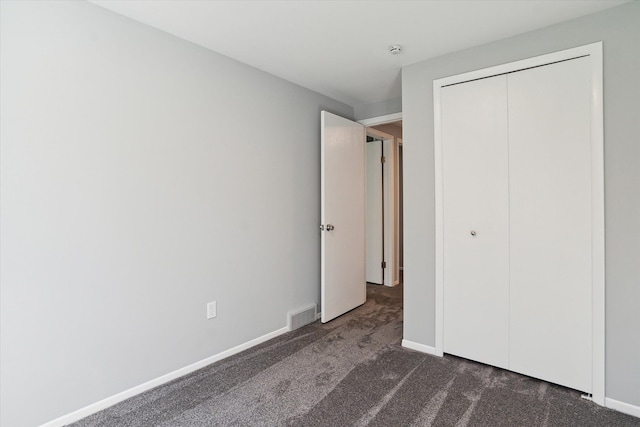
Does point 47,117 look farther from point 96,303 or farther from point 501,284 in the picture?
point 501,284

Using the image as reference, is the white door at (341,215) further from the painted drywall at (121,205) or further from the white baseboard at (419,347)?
the white baseboard at (419,347)

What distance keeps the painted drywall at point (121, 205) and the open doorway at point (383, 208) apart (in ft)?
7.35

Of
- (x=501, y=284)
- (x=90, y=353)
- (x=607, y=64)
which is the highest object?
(x=607, y=64)

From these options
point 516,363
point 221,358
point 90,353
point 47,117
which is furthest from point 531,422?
point 47,117

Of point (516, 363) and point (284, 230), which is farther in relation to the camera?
point (284, 230)

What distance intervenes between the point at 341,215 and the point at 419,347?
144 cm

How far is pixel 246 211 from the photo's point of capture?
→ 2.69 metres

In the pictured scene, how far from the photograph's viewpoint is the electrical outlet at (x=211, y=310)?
2441 mm

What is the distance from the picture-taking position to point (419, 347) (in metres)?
2.67

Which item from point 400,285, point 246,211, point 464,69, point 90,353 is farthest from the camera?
point 400,285

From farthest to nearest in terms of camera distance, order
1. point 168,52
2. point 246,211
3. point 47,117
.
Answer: point 246,211 < point 168,52 < point 47,117

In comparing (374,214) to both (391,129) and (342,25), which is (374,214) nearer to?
(391,129)

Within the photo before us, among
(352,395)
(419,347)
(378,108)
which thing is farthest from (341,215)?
(352,395)

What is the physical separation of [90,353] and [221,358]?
2.98 ft
